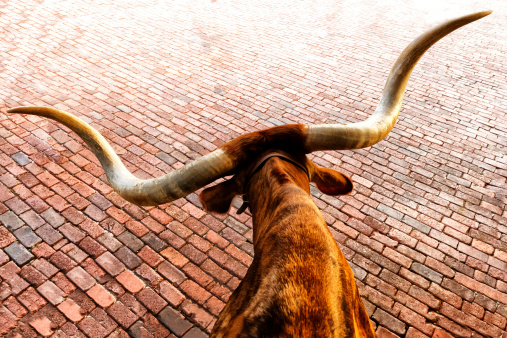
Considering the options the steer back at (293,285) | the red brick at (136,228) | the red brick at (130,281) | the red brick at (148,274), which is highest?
the steer back at (293,285)

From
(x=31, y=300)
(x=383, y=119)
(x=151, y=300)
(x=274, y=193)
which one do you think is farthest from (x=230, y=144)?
(x=31, y=300)

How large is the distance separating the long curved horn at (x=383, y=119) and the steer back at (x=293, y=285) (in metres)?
0.66

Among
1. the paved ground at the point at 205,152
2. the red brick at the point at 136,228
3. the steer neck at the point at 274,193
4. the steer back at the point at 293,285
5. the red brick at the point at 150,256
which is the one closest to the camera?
the steer back at the point at 293,285

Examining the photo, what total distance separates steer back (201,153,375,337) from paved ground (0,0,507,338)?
8.67 ft

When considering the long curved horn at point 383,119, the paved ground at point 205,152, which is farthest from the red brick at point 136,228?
the long curved horn at point 383,119

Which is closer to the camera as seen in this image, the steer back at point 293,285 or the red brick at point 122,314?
the steer back at point 293,285

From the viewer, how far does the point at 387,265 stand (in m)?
4.68

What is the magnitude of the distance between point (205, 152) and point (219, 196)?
3.45 m

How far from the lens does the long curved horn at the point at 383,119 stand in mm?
2582

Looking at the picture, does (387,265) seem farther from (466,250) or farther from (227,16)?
(227,16)

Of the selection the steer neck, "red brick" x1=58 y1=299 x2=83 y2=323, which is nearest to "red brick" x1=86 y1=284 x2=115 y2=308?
"red brick" x1=58 y1=299 x2=83 y2=323

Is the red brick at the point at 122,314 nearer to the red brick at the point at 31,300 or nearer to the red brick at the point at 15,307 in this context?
the red brick at the point at 31,300

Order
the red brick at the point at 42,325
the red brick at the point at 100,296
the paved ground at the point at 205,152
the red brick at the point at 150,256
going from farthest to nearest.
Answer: the red brick at the point at 150,256 < the paved ground at the point at 205,152 < the red brick at the point at 100,296 < the red brick at the point at 42,325

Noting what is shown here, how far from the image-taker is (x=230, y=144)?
2.45 metres
